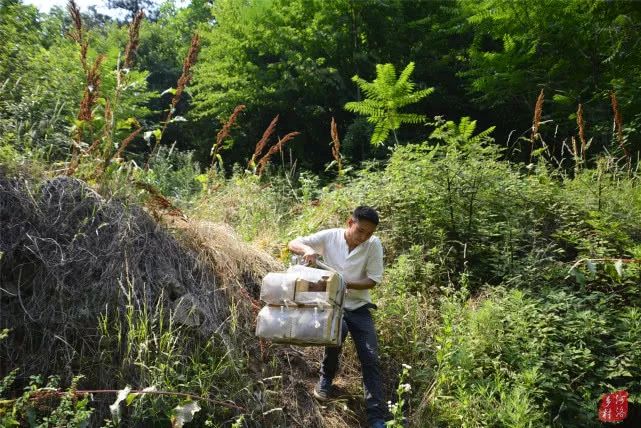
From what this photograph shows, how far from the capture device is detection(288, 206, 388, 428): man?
3.94m

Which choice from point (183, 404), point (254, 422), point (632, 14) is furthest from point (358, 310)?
point (632, 14)

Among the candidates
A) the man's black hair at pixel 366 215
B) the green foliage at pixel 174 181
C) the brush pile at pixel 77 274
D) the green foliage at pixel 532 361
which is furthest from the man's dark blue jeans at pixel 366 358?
the green foliage at pixel 174 181

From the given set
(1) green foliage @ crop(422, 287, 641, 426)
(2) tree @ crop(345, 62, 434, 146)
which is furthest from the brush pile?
(2) tree @ crop(345, 62, 434, 146)

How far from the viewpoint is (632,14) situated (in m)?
6.83

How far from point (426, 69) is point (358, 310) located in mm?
6802

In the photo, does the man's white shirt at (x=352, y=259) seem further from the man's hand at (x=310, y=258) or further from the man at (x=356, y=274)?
the man's hand at (x=310, y=258)

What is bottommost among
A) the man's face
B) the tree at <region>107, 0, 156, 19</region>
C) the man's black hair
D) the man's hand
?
the man's hand

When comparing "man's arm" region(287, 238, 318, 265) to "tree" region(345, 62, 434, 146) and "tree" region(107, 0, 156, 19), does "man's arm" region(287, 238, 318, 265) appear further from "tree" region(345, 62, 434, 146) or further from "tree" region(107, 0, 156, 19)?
"tree" region(107, 0, 156, 19)

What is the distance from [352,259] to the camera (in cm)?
414

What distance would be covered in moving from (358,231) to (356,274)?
0.32 m

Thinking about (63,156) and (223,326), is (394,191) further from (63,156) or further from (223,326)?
(63,156)

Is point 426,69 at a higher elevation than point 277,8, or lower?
lower

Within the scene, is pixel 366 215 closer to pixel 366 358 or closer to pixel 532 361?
pixel 366 358

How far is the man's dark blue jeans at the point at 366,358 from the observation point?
3.81 meters
